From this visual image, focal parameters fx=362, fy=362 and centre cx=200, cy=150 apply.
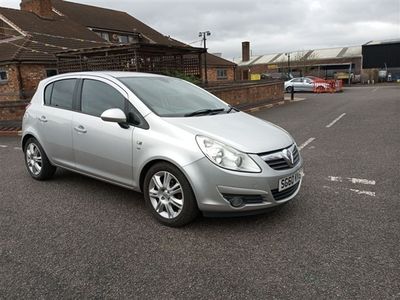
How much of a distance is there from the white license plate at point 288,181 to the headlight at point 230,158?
0.34m

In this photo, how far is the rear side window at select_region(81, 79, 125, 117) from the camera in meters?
4.28

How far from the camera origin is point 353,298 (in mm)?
2584

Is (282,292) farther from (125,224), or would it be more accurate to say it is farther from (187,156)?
(125,224)

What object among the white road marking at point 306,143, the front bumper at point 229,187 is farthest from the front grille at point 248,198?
the white road marking at point 306,143

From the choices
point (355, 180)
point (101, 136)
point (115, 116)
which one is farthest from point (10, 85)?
point (355, 180)

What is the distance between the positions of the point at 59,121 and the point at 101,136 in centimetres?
97

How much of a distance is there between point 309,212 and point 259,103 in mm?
13721

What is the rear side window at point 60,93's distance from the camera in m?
4.89

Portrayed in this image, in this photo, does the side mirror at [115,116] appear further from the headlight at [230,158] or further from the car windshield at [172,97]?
the headlight at [230,158]

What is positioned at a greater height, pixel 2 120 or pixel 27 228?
pixel 2 120

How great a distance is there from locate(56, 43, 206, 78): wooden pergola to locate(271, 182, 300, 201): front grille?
29.5ft

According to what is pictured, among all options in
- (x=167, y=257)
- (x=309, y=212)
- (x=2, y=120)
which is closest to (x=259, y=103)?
(x=2, y=120)

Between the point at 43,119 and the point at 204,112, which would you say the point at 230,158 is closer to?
the point at 204,112

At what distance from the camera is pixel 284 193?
12.1 ft
